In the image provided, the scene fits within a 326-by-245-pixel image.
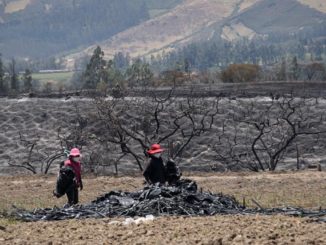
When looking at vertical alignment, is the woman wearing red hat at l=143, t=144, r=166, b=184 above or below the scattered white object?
above

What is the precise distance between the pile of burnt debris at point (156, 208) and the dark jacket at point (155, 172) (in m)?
1.49

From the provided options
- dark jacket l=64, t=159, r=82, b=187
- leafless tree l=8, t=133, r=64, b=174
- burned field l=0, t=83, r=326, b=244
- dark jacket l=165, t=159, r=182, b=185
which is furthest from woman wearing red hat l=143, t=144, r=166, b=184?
leafless tree l=8, t=133, r=64, b=174

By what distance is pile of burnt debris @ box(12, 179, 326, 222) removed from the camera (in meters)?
12.7

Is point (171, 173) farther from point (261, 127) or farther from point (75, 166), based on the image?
point (261, 127)

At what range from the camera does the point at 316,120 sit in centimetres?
4931

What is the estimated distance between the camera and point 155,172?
611 inches

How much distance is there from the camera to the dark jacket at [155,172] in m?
15.5

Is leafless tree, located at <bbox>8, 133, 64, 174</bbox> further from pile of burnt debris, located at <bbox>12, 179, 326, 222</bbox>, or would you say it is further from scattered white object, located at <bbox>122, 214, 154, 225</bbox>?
scattered white object, located at <bbox>122, 214, 154, 225</bbox>

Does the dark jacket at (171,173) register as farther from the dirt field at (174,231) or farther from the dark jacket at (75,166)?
the dirt field at (174,231)

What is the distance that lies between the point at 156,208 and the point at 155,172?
2.81m

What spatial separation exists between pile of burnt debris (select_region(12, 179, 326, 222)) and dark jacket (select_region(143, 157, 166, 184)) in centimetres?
149

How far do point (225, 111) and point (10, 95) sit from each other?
62.8 feet

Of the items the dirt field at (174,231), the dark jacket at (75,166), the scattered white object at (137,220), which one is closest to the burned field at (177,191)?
the dirt field at (174,231)

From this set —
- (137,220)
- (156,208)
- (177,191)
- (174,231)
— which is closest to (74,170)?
(177,191)
